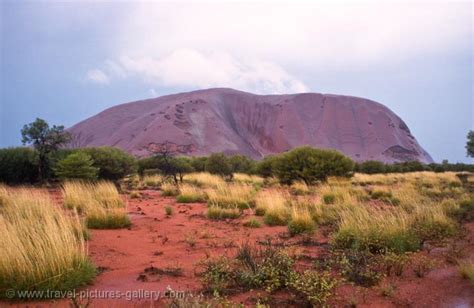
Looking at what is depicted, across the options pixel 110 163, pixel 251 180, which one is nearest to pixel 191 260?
pixel 110 163

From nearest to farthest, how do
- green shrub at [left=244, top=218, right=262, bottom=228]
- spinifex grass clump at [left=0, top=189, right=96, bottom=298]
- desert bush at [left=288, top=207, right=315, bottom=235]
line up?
spinifex grass clump at [left=0, top=189, right=96, bottom=298]
desert bush at [left=288, top=207, right=315, bottom=235]
green shrub at [left=244, top=218, right=262, bottom=228]

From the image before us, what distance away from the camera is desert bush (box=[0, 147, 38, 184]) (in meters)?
18.4

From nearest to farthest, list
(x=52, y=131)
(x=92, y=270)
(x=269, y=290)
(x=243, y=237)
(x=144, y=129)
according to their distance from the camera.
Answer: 1. (x=269, y=290)
2. (x=92, y=270)
3. (x=243, y=237)
4. (x=52, y=131)
5. (x=144, y=129)

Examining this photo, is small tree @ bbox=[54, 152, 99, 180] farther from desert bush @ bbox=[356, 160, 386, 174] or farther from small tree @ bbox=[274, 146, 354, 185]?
desert bush @ bbox=[356, 160, 386, 174]

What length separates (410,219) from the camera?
7.73 meters

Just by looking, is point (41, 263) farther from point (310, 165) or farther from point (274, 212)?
point (310, 165)

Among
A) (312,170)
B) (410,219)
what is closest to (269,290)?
(410,219)

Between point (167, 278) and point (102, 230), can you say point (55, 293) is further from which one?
point (102, 230)

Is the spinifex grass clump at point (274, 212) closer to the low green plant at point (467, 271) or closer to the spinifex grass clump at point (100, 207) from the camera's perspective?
the spinifex grass clump at point (100, 207)

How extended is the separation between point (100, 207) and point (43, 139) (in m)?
11.0

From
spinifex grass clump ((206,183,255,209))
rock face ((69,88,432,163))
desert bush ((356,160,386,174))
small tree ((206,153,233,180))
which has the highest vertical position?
rock face ((69,88,432,163))

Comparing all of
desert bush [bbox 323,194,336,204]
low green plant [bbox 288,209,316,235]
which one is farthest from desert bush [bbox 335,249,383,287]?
desert bush [bbox 323,194,336,204]

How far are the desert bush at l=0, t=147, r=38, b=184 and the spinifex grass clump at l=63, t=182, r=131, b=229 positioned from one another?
8.69 m

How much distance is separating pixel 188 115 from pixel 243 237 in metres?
72.9
